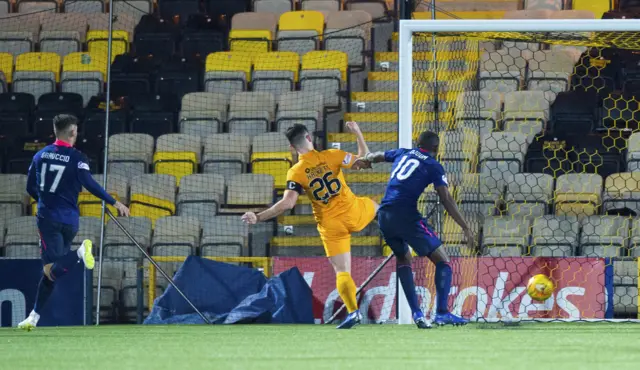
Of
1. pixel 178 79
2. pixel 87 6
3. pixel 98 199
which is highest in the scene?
pixel 87 6

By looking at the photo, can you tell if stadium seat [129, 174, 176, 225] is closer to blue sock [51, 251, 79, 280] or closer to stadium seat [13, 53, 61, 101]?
stadium seat [13, 53, 61, 101]

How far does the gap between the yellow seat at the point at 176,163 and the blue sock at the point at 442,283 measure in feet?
19.7

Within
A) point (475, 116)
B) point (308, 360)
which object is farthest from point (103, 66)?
point (308, 360)

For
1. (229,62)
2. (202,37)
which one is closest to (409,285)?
(229,62)

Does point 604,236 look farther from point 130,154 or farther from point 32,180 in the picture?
point 32,180

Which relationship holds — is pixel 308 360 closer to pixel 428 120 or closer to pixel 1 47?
pixel 428 120

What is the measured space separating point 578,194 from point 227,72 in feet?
17.2

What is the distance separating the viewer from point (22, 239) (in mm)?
13977

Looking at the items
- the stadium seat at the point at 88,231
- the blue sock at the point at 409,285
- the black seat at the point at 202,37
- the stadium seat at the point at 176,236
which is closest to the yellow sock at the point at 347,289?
the blue sock at the point at 409,285

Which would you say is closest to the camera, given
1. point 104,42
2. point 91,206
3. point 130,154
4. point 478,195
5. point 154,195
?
point 478,195

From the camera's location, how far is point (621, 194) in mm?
13484

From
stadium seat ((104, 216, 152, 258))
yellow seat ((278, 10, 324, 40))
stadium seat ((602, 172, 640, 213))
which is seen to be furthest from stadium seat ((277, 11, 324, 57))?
stadium seat ((602, 172, 640, 213))

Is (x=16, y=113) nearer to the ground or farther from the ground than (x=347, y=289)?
farther from the ground

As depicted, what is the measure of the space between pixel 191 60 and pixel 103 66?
4.06 ft
